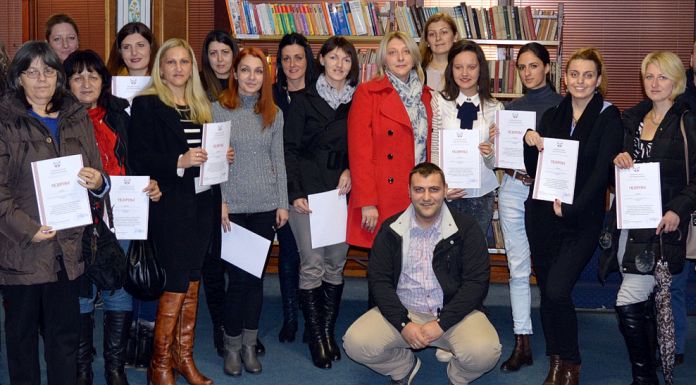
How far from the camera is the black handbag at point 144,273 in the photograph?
4.35 metres

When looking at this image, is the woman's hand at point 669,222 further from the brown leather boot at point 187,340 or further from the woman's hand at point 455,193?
the brown leather boot at point 187,340

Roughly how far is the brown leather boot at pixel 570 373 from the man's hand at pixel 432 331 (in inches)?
28.1

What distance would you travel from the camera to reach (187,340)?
15.8 feet

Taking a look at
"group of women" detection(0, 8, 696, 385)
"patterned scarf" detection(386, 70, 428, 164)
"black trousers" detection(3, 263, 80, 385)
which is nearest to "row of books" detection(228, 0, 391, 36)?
"group of women" detection(0, 8, 696, 385)

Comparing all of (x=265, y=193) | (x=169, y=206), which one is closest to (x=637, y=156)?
(x=265, y=193)

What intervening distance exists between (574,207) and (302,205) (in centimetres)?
153

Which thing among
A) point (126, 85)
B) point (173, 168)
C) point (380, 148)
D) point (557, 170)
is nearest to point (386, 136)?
point (380, 148)

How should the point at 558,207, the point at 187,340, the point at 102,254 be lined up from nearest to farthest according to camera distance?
the point at 102,254 < the point at 558,207 < the point at 187,340

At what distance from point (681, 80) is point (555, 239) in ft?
3.42

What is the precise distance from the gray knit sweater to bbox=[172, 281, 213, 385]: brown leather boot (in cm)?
52

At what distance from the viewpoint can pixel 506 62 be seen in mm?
7371

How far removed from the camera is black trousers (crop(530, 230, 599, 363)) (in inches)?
180

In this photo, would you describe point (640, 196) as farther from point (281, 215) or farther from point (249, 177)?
point (249, 177)

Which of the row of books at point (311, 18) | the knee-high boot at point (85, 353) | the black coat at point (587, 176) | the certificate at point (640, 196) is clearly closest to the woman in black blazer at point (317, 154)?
the black coat at point (587, 176)
